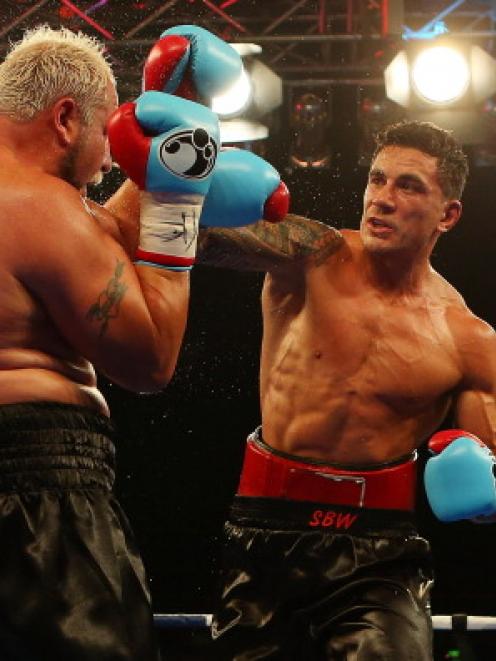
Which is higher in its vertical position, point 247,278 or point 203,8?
point 203,8

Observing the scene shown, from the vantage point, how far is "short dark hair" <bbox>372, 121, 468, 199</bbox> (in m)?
2.94

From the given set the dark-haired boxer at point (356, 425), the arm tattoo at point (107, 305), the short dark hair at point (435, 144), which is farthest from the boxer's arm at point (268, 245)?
the arm tattoo at point (107, 305)

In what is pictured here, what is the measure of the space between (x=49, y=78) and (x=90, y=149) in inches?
5.4

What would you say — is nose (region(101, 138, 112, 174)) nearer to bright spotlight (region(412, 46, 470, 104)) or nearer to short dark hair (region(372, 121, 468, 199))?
short dark hair (region(372, 121, 468, 199))

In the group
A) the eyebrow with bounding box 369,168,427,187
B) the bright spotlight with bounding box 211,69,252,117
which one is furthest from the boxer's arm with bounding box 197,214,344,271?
the bright spotlight with bounding box 211,69,252,117

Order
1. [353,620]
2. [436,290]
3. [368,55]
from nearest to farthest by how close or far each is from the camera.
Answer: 1. [353,620]
2. [436,290]
3. [368,55]

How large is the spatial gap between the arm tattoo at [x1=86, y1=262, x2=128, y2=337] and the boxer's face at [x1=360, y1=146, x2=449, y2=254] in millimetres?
1211

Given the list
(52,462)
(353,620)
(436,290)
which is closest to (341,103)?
(436,290)

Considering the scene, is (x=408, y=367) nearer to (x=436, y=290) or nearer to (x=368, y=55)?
(x=436, y=290)

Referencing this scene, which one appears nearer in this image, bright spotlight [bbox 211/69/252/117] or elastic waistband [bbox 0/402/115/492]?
elastic waistband [bbox 0/402/115/492]

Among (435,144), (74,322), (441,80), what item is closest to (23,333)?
(74,322)

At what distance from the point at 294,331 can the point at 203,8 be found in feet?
5.77

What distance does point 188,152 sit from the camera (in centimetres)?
181

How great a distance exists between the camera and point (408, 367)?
9.04ft
